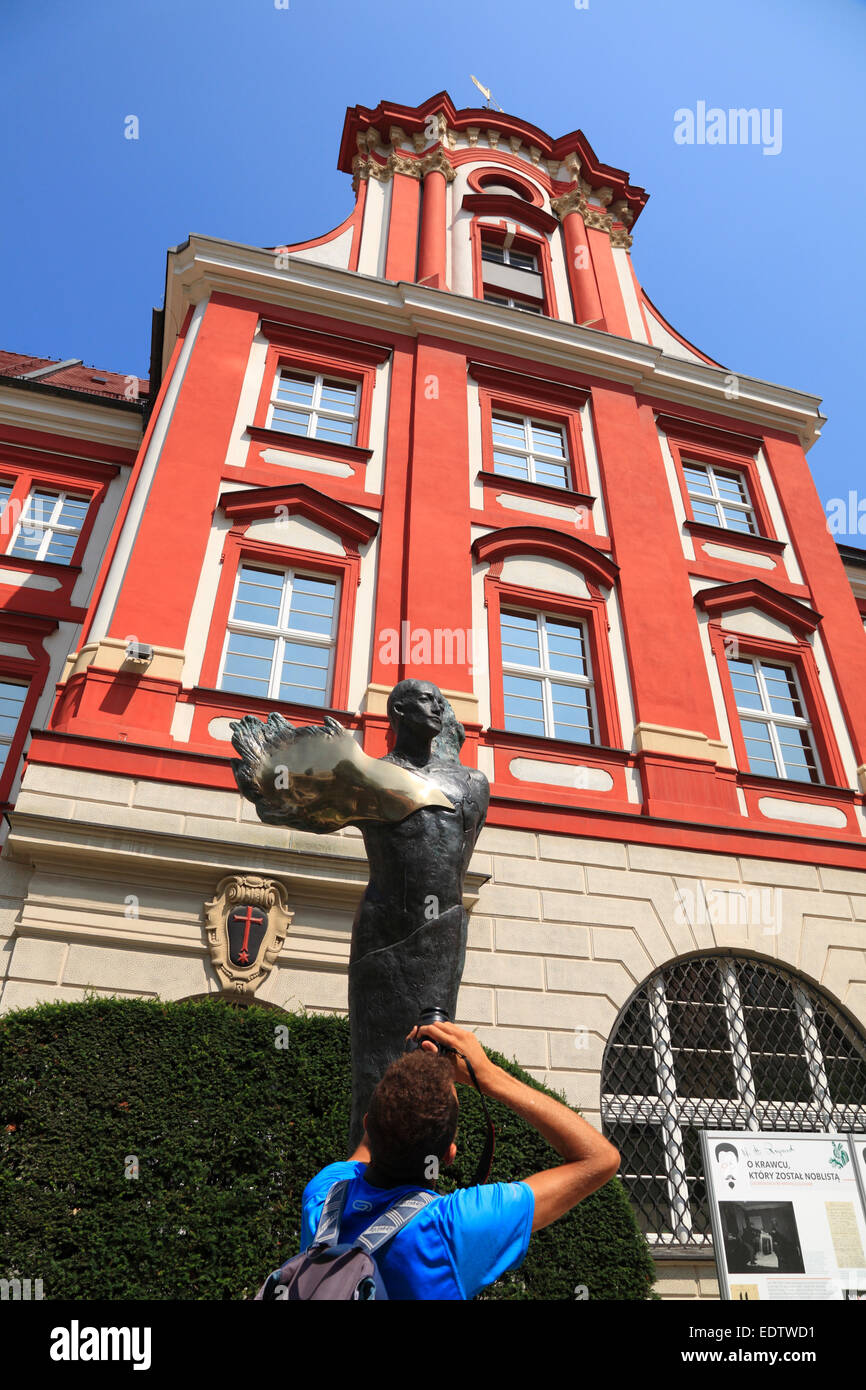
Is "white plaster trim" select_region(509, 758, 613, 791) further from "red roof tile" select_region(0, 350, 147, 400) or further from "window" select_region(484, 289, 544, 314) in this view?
"red roof tile" select_region(0, 350, 147, 400)

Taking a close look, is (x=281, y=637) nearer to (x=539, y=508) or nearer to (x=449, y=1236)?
(x=539, y=508)

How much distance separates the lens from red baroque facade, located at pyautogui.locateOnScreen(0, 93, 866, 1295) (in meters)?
8.38

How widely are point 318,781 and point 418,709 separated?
0.60 metres

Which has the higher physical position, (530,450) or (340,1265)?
(530,450)

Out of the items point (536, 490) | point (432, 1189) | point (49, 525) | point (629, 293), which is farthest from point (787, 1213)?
point (629, 293)

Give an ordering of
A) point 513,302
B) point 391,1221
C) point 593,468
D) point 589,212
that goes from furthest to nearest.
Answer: point 589,212, point 513,302, point 593,468, point 391,1221

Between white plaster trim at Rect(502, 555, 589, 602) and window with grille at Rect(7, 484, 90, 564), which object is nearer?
white plaster trim at Rect(502, 555, 589, 602)

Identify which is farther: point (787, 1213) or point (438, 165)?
point (438, 165)

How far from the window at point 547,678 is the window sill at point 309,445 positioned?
313cm

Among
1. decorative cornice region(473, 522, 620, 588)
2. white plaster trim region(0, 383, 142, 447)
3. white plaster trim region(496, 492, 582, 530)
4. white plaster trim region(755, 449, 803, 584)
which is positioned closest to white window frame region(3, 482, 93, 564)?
white plaster trim region(0, 383, 142, 447)

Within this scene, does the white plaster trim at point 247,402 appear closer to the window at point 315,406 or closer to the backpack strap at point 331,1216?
the window at point 315,406

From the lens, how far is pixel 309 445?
40.8 ft

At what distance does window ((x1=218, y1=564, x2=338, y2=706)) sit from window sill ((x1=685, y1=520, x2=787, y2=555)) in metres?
5.88

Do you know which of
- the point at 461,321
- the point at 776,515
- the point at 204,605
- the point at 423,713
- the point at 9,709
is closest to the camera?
the point at 423,713
